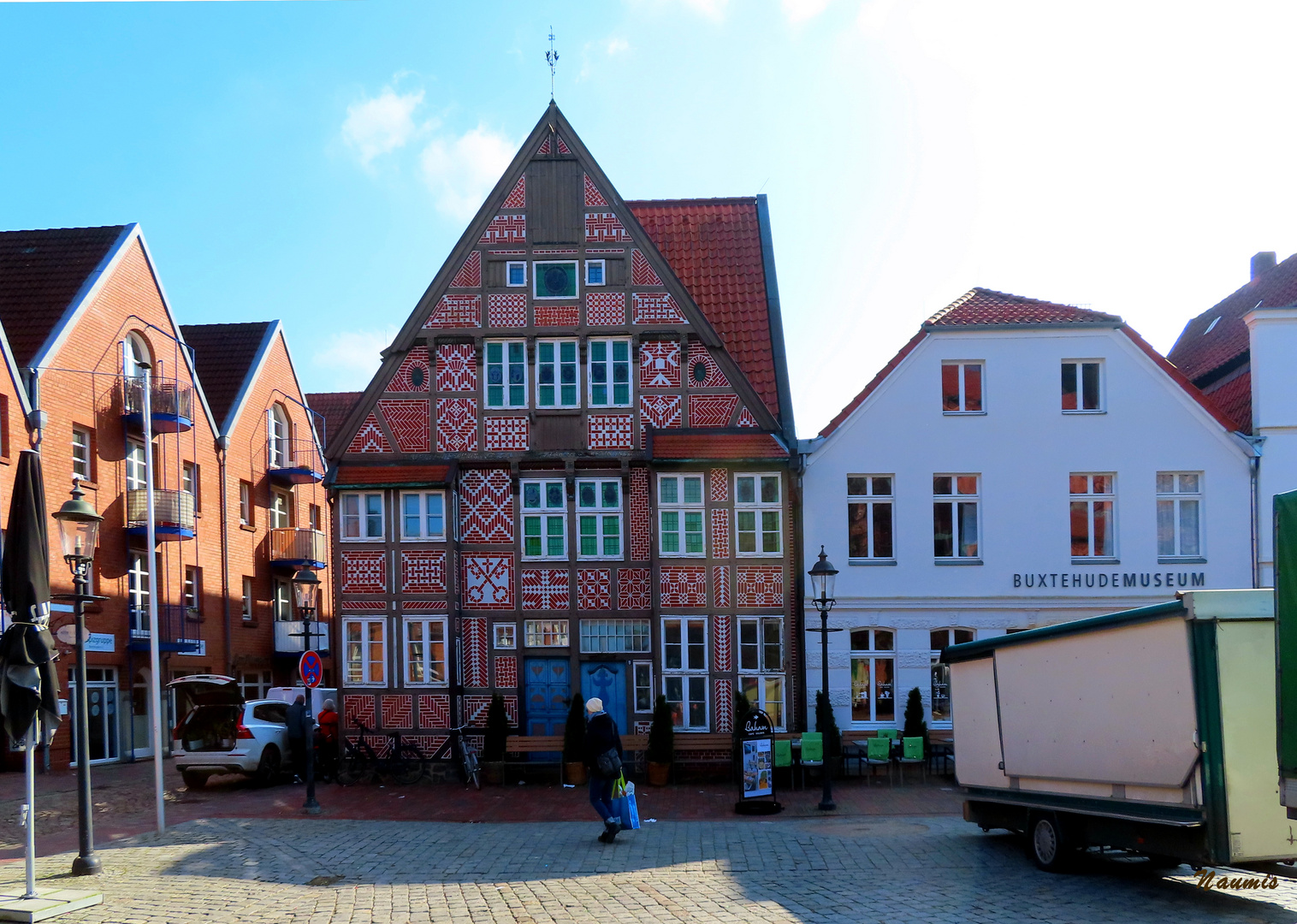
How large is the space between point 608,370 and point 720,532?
12.8 ft

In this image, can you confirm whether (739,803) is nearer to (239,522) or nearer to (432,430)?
(432,430)

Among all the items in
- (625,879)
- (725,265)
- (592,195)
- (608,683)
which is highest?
(592,195)

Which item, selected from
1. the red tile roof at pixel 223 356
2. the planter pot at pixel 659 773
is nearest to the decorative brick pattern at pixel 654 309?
the planter pot at pixel 659 773

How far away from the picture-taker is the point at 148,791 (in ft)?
74.2

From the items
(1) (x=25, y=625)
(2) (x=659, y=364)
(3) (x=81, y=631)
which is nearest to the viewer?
(1) (x=25, y=625)

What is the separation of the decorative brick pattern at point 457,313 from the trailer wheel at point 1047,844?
50.5 ft

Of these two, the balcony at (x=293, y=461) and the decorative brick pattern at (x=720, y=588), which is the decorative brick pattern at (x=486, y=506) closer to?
the decorative brick pattern at (x=720, y=588)

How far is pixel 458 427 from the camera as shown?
2452cm

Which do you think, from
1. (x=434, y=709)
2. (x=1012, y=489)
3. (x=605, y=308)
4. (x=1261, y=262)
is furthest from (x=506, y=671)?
(x=1261, y=262)

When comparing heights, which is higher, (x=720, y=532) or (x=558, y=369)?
(x=558, y=369)

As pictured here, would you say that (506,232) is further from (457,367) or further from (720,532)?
(720,532)

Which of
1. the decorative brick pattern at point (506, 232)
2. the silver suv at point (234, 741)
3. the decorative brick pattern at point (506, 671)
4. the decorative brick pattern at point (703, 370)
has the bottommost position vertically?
the silver suv at point (234, 741)

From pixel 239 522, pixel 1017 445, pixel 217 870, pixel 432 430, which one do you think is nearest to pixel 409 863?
pixel 217 870

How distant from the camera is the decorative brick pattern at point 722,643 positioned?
23828mm
